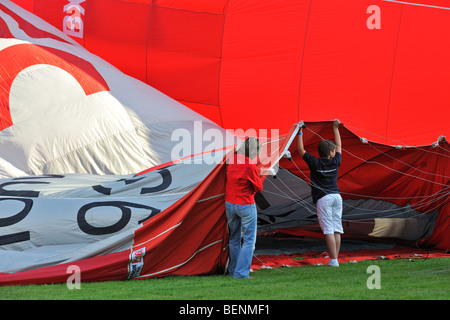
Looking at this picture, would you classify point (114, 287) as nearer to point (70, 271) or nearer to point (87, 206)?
point (70, 271)

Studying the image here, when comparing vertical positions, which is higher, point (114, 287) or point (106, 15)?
point (106, 15)

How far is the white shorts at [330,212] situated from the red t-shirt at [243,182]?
95 cm

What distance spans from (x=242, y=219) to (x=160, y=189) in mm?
967

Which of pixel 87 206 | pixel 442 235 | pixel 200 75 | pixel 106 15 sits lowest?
pixel 442 235

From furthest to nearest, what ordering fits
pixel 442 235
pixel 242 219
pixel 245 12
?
pixel 245 12
pixel 442 235
pixel 242 219

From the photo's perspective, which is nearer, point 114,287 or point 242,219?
point 114,287

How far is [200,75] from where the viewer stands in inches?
299

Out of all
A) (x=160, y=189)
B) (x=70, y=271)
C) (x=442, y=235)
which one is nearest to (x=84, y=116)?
(x=160, y=189)

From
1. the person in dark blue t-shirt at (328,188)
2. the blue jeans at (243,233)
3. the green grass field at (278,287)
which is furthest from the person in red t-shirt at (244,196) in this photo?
the person in dark blue t-shirt at (328,188)

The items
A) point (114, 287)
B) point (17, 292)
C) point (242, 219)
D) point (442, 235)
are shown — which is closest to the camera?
point (17, 292)

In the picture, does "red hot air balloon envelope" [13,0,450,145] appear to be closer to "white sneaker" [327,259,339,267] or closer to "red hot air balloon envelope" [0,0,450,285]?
"red hot air balloon envelope" [0,0,450,285]

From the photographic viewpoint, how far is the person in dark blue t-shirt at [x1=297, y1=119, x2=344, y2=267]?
5633 mm

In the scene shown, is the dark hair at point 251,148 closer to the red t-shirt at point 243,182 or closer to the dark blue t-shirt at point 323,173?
the red t-shirt at point 243,182

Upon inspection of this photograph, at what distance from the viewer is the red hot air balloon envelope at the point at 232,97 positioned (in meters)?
6.32
